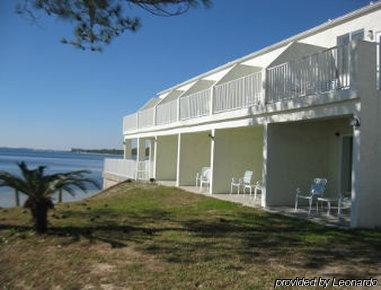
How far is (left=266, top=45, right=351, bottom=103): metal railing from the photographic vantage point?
11.2 meters

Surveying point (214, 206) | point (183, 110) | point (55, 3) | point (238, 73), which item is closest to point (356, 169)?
point (214, 206)

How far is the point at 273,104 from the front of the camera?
537 inches

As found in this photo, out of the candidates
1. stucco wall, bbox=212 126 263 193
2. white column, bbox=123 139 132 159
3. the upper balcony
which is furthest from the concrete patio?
white column, bbox=123 139 132 159

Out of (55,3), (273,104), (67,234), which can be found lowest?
(67,234)

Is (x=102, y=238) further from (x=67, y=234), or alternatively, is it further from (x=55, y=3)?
(x=55, y=3)

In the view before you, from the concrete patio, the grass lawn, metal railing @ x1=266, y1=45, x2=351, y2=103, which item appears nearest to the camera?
the grass lawn

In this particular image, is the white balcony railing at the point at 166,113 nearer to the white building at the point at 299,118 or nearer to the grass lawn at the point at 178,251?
the white building at the point at 299,118

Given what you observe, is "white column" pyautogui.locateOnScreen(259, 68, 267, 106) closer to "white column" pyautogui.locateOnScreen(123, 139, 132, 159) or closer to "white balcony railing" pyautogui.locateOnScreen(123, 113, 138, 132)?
"white balcony railing" pyautogui.locateOnScreen(123, 113, 138, 132)

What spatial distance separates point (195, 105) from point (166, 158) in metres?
6.71

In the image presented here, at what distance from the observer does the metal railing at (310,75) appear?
11188mm

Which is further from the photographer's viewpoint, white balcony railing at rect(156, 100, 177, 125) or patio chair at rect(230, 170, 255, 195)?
white balcony railing at rect(156, 100, 177, 125)

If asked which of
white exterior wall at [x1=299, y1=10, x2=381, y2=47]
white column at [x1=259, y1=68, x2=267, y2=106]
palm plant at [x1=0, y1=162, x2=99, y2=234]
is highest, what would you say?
white exterior wall at [x1=299, y1=10, x2=381, y2=47]

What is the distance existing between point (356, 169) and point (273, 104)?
3689 mm

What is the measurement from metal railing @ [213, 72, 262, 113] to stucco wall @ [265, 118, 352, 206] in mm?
1509
